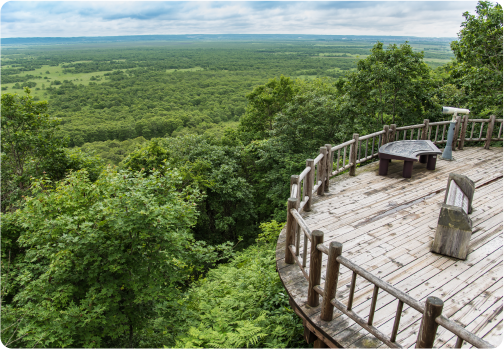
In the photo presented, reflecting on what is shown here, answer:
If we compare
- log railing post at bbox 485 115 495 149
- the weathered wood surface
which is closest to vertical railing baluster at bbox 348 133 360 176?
the weathered wood surface

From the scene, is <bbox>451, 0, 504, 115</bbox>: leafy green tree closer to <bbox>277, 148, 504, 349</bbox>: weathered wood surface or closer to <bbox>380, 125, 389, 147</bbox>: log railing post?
<bbox>277, 148, 504, 349</bbox>: weathered wood surface

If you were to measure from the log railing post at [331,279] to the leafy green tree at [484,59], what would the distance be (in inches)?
475

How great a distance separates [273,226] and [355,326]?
5.50m

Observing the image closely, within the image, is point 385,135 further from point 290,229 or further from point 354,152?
point 290,229

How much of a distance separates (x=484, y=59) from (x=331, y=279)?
14351 mm

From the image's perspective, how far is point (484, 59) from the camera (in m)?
12.8

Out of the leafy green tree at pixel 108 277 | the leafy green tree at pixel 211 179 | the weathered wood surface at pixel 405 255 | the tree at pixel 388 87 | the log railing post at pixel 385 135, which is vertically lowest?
the leafy green tree at pixel 211 179

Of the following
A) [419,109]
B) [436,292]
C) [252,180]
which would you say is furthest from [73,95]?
[436,292]

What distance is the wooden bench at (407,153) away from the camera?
288 inches

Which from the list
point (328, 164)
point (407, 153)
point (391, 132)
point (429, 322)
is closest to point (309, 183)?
point (328, 164)

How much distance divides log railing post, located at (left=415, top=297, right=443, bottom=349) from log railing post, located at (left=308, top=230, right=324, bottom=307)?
1148mm

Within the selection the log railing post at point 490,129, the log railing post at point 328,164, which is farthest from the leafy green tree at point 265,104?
the log railing post at point 328,164

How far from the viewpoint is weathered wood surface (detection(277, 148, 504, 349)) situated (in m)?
3.30

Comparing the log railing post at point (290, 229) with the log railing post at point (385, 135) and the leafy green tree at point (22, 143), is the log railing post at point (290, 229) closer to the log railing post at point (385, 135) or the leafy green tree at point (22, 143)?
the log railing post at point (385, 135)
